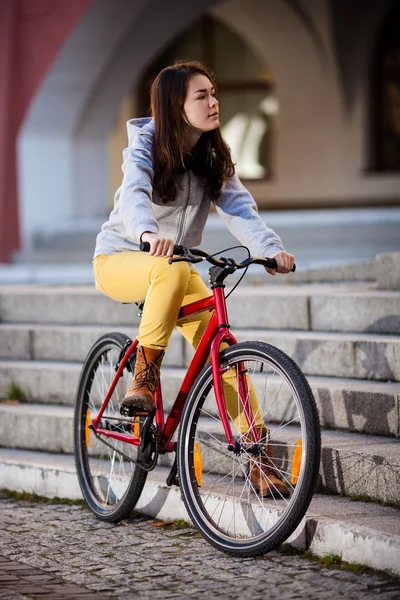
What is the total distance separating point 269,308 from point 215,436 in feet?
5.50

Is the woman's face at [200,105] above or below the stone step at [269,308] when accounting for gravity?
above

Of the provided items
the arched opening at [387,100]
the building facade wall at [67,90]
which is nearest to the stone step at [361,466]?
the building facade wall at [67,90]

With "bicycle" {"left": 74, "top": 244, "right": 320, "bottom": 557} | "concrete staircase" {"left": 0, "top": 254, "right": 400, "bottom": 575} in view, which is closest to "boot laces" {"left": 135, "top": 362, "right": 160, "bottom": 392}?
"bicycle" {"left": 74, "top": 244, "right": 320, "bottom": 557}

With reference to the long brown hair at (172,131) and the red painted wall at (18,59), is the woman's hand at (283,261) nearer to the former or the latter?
the long brown hair at (172,131)

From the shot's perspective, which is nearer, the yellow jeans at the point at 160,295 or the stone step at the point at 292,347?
the yellow jeans at the point at 160,295

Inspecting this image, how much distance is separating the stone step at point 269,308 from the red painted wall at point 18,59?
174 inches

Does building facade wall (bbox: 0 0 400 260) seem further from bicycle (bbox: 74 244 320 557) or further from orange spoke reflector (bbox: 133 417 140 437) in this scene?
orange spoke reflector (bbox: 133 417 140 437)

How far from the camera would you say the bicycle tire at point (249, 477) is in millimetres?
4492

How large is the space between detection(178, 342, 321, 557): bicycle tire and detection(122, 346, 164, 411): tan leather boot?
203 millimetres

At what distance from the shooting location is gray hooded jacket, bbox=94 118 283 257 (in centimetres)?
→ 502

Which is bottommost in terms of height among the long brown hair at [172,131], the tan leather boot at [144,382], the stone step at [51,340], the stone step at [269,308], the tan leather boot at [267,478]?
the tan leather boot at [267,478]

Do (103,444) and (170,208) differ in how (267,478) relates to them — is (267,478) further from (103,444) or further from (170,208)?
(103,444)

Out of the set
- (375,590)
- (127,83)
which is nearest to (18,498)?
(375,590)

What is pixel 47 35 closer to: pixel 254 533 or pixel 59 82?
pixel 59 82
